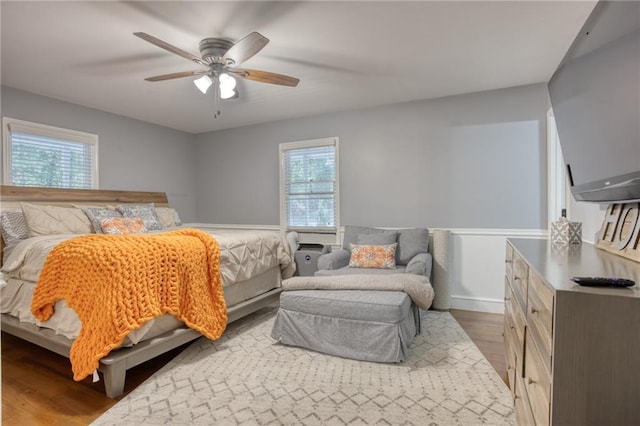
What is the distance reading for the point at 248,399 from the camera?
79.3 inches

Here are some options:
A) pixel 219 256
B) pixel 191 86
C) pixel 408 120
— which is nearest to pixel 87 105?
pixel 191 86

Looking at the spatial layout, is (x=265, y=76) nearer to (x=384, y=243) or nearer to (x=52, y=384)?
(x=384, y=243)

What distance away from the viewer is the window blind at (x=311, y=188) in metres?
4.54

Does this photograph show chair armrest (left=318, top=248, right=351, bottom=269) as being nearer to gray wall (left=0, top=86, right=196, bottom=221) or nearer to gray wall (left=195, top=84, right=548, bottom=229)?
gray wall (left=195, top=84, right=548, bottom=229)

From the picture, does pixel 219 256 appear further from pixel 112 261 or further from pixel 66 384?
pixel 66 384

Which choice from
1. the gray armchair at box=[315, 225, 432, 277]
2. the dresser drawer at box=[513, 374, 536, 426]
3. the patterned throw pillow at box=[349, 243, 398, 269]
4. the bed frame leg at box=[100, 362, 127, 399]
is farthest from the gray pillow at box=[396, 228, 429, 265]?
the bed frame leg at box=[100, 362, 127, 399]

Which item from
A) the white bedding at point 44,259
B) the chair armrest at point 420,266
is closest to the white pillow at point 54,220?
the white bedding at point 44,259

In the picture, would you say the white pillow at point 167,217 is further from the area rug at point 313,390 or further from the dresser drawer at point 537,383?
the dresser drawer at point 537,383

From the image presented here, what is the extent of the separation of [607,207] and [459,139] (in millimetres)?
1952

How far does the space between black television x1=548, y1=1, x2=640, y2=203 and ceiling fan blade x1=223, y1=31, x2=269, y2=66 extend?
166cm

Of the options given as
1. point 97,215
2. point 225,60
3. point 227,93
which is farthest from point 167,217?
point 225,60

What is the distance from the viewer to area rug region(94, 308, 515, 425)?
183cm

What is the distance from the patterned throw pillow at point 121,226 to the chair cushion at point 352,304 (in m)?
1.87

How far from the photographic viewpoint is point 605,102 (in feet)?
Answer: 4.57
